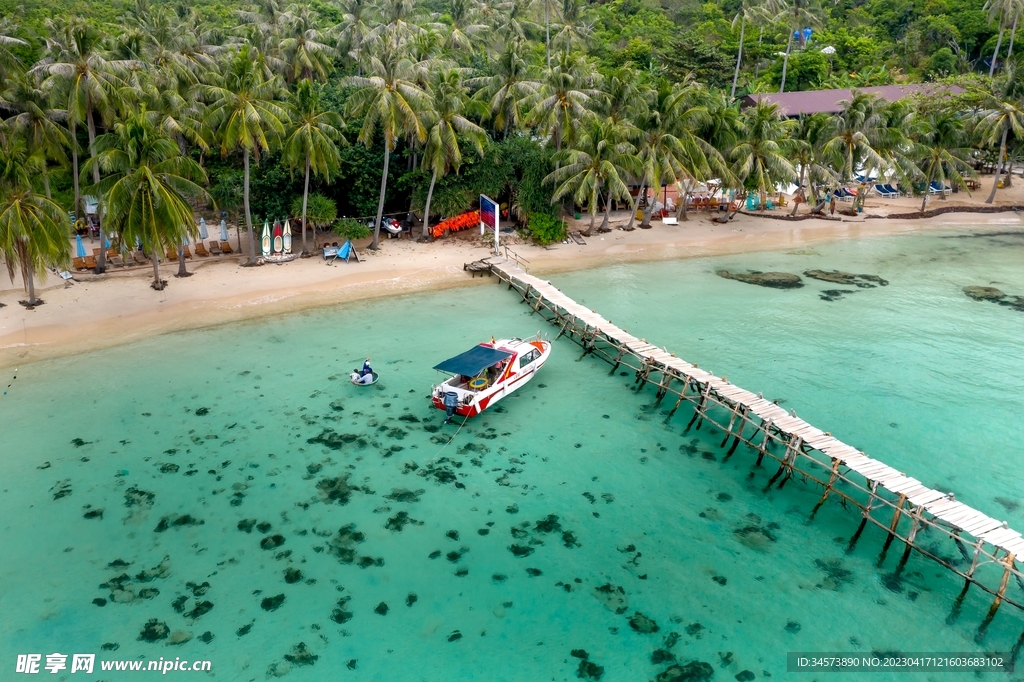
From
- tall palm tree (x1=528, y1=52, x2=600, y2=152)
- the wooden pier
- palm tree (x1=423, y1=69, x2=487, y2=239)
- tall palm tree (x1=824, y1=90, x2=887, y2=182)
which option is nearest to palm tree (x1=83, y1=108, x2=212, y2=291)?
palm tree (x1=423, y1=69, x2=487, y2=239)

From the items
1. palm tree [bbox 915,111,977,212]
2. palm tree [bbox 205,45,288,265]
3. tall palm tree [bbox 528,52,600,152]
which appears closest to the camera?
palm tree [bbox 205,45,288,265]

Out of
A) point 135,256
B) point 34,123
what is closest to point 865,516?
point 135,256

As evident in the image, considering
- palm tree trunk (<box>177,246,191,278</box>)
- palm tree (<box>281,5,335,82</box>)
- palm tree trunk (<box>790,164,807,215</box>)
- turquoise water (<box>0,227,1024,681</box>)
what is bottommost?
turquoise water (<box>0,227,1024,681</box>)

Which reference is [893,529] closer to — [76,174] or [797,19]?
[76,174]

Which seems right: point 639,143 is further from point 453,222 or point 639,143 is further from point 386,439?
point 386,439

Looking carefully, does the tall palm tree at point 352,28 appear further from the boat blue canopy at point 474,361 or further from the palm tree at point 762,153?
the boat blue canopy at point 474,361

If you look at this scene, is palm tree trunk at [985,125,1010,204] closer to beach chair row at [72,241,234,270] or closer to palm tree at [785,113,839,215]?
palm tree at [785,113,839,215]

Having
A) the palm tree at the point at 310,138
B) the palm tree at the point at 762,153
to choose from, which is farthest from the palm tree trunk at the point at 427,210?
the palm tree at the point at 762,153
